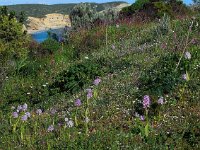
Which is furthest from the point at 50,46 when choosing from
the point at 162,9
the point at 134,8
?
the point at 134,8

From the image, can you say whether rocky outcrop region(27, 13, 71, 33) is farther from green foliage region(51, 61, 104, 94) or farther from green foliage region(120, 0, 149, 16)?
green foliage region(51, 61, 104, 94)

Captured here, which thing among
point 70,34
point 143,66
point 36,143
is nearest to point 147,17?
point 70,34

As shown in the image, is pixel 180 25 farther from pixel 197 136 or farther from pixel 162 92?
pixel 197 136

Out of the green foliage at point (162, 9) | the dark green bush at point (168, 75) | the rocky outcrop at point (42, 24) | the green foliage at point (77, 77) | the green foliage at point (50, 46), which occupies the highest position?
the dark green bush at point (168, 75)

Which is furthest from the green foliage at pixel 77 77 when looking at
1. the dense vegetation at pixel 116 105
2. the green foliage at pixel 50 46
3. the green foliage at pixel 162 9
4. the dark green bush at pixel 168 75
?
the green foliage at pixel 162 9

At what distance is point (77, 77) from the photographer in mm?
12742

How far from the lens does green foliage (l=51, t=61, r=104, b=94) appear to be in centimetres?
1247

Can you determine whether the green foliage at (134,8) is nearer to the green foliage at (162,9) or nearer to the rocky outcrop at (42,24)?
the green foliage at (162,9)

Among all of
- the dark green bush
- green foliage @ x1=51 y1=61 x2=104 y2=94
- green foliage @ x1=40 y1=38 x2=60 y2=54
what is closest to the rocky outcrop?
green foliage @ x1=40 y1=38 x2=60 y2=54

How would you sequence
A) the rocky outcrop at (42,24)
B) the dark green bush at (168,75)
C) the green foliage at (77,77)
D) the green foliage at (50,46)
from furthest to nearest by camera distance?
the rocky outcrop at (42,24) < the green foliage at (50,46) < the green foliage at (77,77) < the dark green bush at (168,75)

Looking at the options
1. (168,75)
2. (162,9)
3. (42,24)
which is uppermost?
(168,75)

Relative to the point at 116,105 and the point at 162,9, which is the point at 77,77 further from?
the point at 162,9

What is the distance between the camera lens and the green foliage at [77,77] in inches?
491

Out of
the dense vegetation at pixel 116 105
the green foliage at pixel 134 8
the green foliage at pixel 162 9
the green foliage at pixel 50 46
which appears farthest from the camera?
the green foliage at pixel 134 8
